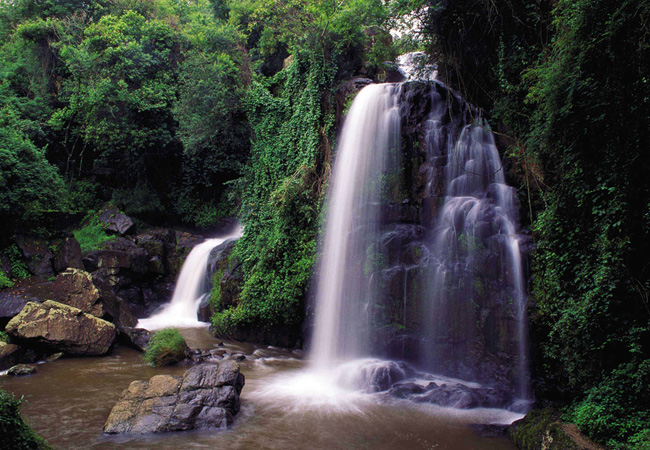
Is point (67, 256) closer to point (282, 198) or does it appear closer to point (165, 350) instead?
point (165, 350)

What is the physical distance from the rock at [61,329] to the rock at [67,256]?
3.72 meters

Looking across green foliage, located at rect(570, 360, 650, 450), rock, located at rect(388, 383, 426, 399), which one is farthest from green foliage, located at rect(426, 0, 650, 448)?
rock, located at rect(388, 383, 426, 399)

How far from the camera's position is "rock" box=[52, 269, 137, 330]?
10.8 meters

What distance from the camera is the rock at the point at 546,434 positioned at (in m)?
5.08

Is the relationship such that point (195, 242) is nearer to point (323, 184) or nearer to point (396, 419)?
point (323, 184)

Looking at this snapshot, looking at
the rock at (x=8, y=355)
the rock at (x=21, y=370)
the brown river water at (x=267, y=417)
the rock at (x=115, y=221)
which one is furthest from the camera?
the rock at (x=115, y=221)

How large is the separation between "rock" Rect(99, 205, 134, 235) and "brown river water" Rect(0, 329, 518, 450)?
8048 millimetres

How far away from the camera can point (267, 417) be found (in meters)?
6.62

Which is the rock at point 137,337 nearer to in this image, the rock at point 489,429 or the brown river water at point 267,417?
the brown river water at point 267,417

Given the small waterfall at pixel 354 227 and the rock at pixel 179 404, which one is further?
the small waterfall at pixel 354 227

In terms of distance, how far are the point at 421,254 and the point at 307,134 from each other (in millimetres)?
5837

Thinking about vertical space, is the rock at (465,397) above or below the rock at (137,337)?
below

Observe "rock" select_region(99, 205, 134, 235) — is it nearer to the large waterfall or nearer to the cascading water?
the large waterfall

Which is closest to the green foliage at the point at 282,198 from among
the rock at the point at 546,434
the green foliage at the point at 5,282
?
the green foliage at the point at 5,282
